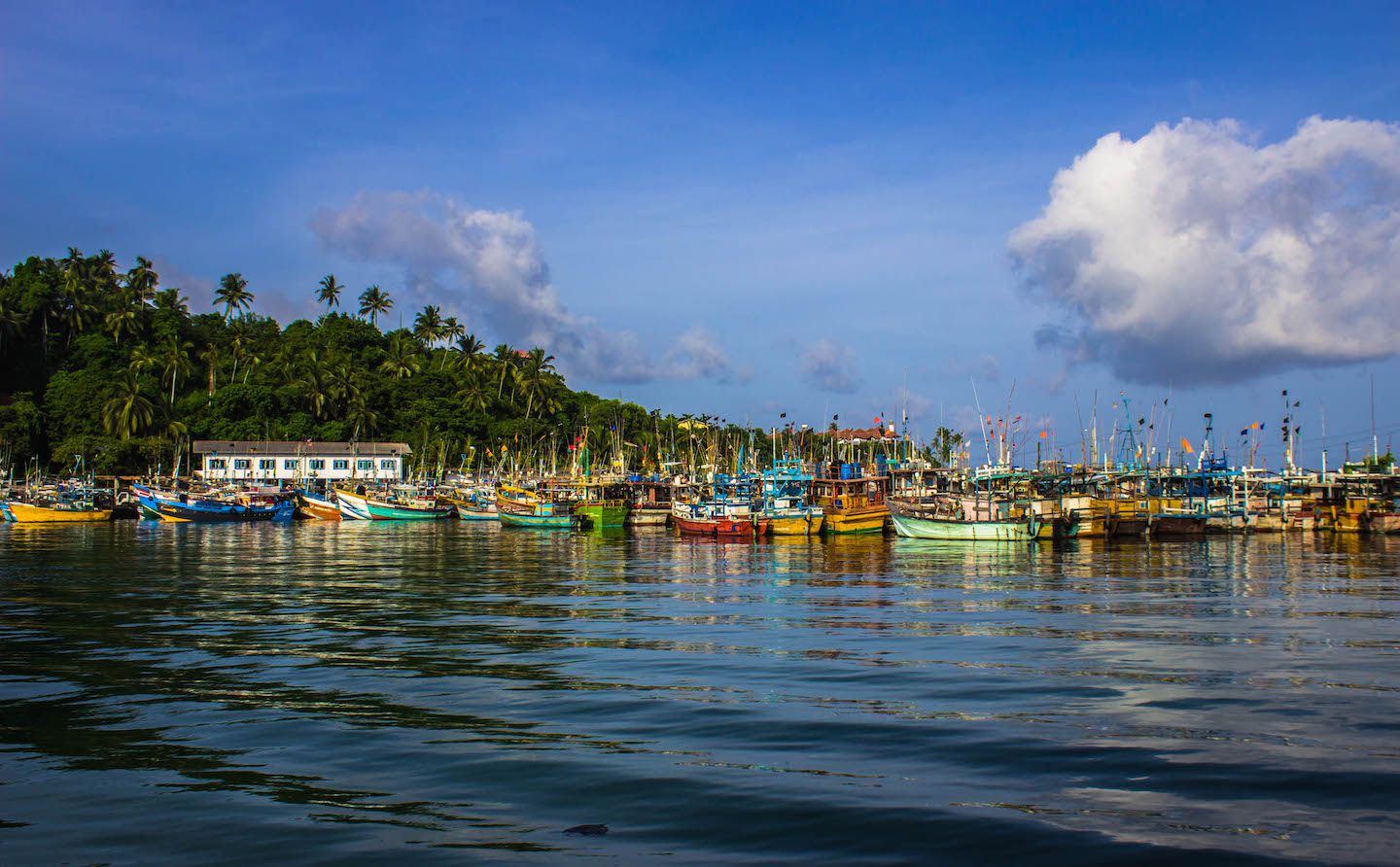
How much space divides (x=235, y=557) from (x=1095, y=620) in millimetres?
38215

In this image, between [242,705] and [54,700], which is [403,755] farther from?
[54,700]

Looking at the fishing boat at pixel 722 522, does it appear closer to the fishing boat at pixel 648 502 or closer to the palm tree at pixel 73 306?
the fishing boat at pixel 648 502

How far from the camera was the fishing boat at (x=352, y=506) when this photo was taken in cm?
10431

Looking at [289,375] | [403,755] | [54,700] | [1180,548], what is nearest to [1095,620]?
[403,755]

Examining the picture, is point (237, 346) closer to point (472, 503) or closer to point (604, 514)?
point (472, 503)

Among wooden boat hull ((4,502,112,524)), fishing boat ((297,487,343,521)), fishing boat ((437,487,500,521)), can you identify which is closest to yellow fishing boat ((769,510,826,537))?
fishing boat ((437,487,500,521))

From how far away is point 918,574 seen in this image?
39000 mm

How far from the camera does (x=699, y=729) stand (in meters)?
12.6

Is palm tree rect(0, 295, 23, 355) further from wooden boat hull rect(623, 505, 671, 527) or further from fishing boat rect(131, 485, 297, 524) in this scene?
wooden boat hull rect(623, 505, 671, 527)

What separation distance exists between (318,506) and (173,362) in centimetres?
3989

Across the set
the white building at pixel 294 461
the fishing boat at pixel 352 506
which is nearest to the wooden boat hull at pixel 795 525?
the fishing boat at pixel 352 506

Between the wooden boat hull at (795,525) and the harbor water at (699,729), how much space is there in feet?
142

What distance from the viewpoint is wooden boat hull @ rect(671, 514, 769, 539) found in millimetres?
72688

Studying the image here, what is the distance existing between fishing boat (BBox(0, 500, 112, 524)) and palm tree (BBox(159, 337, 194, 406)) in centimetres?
2881
